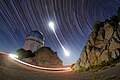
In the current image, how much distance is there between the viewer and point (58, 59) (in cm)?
5016

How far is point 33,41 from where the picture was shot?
6088 cm

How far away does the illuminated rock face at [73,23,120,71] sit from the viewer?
70.5 ft

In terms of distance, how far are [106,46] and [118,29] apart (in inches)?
135

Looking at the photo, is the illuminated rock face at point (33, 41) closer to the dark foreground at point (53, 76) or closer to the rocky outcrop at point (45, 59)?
the rocky outcrop at point (45, 59)

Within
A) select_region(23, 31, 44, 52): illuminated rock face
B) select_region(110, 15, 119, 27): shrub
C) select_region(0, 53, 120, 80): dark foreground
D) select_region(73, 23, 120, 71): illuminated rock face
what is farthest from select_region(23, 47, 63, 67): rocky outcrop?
select_region(0, 53, 120, 80): dark foreground

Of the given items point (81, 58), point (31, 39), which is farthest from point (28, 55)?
point (81, 58)

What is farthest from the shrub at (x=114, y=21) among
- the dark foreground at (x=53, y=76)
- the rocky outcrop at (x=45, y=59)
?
the rocky outcrop at (x=45, y=59)

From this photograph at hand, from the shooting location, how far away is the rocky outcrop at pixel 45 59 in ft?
145

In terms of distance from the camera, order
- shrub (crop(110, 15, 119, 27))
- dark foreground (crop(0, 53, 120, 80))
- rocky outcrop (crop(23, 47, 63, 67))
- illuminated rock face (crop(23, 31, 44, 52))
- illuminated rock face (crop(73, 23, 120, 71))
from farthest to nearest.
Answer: illuminated rock face (crop(23, 31, 44, 52)) < rocky outcrop (crop(23, 47, 63, 67)) < shrub (crop(110, 15, 119, 27)) < illuminated rock face (crop(73, 23, 120, 71)) < dark foreground (crop(0, 53, 120, 80))

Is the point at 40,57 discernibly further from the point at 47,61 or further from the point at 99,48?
the point at 99,48

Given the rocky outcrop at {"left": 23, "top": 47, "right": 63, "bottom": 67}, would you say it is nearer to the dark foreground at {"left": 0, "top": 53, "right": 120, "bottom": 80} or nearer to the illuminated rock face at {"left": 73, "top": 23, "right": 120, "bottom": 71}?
the illuminated rock face at {"left": 73, "top": 23, "right": 120, "bottom": 71}

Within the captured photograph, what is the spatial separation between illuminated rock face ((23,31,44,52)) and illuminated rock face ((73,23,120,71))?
36.5 meters

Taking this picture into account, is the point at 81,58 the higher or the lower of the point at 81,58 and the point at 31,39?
the lower

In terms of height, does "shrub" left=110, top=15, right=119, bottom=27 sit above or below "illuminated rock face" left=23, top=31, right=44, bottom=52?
below
